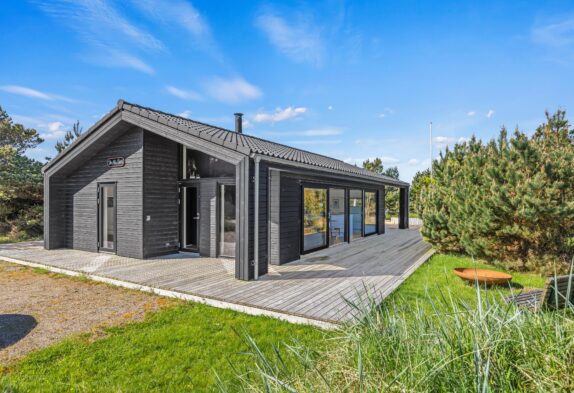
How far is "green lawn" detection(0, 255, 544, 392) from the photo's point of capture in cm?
272

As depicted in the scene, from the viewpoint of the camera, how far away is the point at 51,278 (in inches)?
253

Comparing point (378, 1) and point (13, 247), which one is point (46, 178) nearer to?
point (13, 247)

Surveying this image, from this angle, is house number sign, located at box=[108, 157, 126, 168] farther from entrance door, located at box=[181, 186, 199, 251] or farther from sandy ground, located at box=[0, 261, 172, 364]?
sandy ground, located at box=[0, 261, 172, 364]

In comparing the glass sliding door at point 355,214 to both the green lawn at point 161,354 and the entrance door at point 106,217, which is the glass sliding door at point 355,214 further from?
the entrance door at point 106,217

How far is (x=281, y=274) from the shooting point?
6520 millimetres

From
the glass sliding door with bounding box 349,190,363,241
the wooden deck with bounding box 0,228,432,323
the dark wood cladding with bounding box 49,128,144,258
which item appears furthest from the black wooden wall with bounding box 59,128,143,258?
the glass sliding door with bounding box 349,190,363,241

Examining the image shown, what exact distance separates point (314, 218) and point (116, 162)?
599 cm

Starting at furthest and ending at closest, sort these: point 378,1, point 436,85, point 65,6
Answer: point 436,85, point 378,1, point 65,6

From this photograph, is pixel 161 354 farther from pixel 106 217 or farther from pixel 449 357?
pixel 106 217

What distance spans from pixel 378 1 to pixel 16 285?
462 inches

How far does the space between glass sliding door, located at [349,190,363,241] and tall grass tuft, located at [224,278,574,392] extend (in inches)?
364

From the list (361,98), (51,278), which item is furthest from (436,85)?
(51,278)

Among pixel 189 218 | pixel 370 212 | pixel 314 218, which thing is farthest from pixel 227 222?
pixel 370 212

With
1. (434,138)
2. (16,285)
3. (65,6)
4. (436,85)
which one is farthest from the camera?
(434,138)
